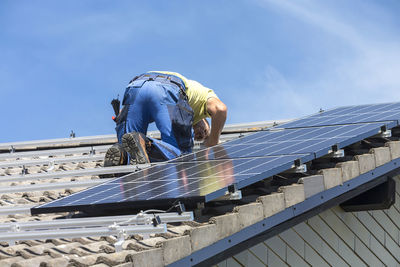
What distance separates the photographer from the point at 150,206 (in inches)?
298

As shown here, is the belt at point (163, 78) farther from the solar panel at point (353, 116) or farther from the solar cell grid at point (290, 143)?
the solar panel at point (353, 116)

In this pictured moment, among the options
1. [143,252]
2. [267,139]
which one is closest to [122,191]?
[143,252]

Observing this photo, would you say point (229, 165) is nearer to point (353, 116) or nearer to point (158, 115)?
point (158, 115)

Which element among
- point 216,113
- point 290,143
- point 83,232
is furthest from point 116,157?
point 83,232

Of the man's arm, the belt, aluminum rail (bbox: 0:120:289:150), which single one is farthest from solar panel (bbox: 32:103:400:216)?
aluminum rail (bbox: 0:120:289:150)

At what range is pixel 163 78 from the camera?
37.0 feet

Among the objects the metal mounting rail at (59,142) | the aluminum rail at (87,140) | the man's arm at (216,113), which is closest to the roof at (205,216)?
the man's arm at (216,113)

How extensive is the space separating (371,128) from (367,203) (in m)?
1.00

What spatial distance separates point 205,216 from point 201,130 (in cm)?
516

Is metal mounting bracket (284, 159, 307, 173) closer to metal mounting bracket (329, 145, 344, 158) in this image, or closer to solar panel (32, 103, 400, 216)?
solar panel (32, 103, 400, 216)

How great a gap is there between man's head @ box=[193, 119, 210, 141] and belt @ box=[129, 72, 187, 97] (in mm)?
1311

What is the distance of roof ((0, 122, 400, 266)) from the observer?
636 cm

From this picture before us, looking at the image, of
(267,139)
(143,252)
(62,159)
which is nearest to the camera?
(143,252)

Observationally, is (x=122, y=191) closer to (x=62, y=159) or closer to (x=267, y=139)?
(x=267, y=139)
